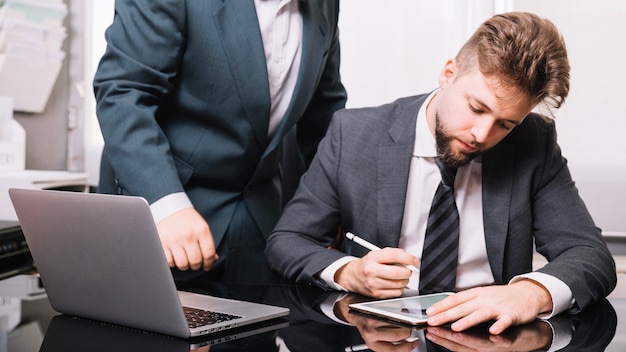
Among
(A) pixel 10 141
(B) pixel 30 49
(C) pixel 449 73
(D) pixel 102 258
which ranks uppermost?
(C) pixel 449 73

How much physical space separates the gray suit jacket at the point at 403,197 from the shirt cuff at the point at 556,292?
298 mm

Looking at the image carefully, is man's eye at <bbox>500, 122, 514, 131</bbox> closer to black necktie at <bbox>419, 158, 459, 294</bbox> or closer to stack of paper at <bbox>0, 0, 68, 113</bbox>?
black necktie at <bbox>419, 158, 459, 294</bbox>

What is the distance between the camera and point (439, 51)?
9.39 feet

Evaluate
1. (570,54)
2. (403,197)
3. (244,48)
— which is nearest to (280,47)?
(244,48)

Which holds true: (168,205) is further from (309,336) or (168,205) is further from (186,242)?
(309,336)

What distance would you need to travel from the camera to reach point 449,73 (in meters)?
1.76

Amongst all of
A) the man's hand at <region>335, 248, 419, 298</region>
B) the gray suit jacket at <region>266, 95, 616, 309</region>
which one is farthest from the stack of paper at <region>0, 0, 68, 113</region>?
the man's hand at <region>335, 248, 419, 298</region>

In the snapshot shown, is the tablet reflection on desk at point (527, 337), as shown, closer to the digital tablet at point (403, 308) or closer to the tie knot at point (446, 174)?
the digital tablet at point (403, 308)

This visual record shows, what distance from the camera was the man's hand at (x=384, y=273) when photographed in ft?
4.53

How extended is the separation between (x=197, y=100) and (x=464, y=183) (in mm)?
657

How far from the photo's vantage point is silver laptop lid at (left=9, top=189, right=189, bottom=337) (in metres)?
0.98

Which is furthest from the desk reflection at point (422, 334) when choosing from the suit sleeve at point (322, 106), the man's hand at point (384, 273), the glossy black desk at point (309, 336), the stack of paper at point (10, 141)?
the stack of paper at point (10, 141)

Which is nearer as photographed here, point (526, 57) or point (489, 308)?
point (489, 308)

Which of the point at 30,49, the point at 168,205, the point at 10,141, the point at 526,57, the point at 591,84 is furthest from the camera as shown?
the point at 30,49
